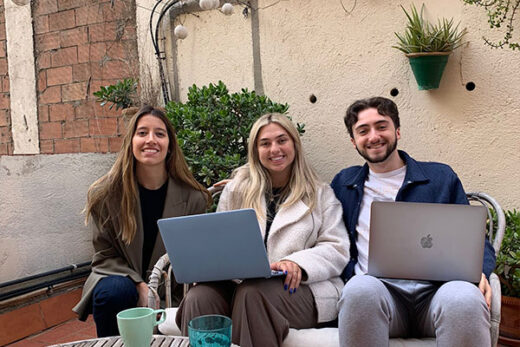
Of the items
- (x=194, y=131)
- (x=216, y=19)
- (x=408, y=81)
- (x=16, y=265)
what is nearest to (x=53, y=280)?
(x=16, y=265)

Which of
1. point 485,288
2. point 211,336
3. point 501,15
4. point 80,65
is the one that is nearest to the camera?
point 211,336

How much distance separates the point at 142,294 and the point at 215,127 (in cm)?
117

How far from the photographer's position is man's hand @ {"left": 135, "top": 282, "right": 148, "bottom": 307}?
195 centimetres

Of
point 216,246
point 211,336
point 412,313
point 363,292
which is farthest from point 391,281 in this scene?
point 211,336

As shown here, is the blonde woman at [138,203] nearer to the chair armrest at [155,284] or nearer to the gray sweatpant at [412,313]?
the chair armrest at [155,284]

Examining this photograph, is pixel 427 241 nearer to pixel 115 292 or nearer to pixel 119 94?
pixel 115 292

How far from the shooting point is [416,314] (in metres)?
1.72

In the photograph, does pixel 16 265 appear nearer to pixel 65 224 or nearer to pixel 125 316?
pixel 65 224

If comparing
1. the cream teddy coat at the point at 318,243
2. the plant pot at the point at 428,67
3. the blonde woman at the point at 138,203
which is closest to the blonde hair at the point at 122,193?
the blonde woman at the point at 138,203

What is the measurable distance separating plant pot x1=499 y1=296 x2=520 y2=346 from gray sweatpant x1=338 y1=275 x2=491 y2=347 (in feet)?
3.33

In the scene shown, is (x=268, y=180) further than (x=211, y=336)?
Yes

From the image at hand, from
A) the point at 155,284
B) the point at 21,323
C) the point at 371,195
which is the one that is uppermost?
the point at 371,195

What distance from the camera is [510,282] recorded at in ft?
8.08

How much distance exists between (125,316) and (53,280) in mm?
2036
